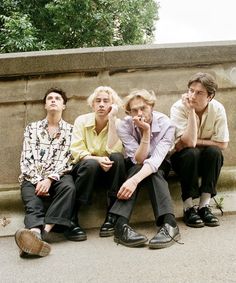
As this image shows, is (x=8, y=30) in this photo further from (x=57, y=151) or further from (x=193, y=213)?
(x=193, y=213)

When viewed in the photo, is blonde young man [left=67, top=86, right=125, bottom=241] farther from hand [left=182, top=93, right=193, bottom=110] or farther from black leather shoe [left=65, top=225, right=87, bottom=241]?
hand [left=182, top=93, right=193, bottom=110]

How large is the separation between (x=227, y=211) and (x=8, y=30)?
791 centimetres

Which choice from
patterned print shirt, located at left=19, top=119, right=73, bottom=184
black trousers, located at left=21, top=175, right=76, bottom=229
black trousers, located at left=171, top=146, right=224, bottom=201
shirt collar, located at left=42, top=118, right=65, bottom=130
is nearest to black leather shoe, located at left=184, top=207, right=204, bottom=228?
black trousers, located at left=171, top=146, right=224, bottom=201

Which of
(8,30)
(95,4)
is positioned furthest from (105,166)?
(95,4)

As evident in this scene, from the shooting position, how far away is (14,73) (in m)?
3.70

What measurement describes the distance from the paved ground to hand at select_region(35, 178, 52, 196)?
1.33 ft

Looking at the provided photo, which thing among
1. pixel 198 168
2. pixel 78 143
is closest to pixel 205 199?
pixel 198 168

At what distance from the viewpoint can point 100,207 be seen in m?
3.39

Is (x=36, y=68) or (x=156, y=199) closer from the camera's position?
(x=156, y=199)

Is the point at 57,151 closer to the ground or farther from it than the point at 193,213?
farther from it

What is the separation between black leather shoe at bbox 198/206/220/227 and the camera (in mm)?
3015

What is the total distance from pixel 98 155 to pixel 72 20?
834 cm

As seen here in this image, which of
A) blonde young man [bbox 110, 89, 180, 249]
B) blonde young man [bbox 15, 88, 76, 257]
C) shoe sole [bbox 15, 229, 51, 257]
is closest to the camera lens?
shoe sole [bbox 15, 229, 51, 257]

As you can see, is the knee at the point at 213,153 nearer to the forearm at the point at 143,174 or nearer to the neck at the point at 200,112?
the neck at the point at 200,112
